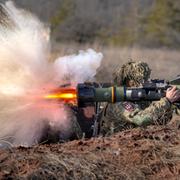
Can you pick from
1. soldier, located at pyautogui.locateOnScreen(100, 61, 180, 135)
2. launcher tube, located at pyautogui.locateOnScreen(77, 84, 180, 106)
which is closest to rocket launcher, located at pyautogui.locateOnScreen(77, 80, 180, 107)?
launcher tube, located at pyautogui.locateOnScreen(77, 84, 180, 106)

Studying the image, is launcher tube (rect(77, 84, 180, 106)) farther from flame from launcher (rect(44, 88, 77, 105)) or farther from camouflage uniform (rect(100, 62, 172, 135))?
flame from launcher (rect(44, 88, 77, 105))

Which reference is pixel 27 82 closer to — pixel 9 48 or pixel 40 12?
pixel 9 48

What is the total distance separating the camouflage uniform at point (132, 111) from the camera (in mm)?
8719

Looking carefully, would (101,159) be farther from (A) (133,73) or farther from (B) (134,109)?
(A) (133,73)

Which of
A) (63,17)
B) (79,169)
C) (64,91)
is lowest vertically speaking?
(79,169)

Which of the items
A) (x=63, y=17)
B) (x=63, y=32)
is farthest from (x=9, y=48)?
(x=63, y=17)

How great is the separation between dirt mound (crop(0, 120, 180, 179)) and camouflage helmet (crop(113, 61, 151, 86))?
149cm

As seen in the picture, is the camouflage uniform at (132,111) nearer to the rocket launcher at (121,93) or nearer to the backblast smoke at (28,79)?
the rocket launcher at (121,93)

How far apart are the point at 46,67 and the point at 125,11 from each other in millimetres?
39889

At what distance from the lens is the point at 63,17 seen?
156 ft

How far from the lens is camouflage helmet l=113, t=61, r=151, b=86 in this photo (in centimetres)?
926

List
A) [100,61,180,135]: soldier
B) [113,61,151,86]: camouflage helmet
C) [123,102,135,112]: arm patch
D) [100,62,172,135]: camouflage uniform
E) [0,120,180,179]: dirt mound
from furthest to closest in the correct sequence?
[113,61,151,86]: camouflage helmet
[123,102,135,112]: arm patch
[100,62,172,135]: camouflage uniform
[100,61,180,135]: soldier
[0,120,180,179]: dirt mound

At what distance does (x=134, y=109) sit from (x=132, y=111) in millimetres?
32

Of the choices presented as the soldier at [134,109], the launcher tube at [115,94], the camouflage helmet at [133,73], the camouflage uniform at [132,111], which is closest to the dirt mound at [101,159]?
the launcher tube at [115,94]
